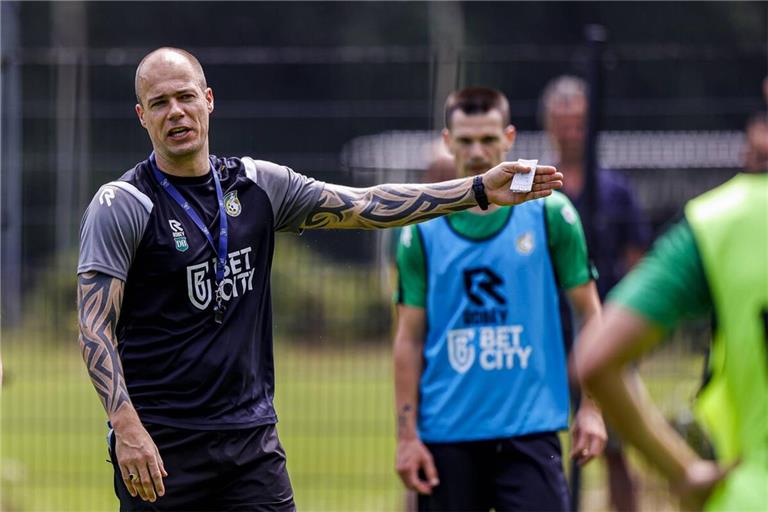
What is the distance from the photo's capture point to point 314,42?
25250mm

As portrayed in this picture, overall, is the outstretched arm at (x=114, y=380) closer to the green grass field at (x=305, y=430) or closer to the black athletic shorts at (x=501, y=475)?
the black athletic shorts at (x=501, y=475)

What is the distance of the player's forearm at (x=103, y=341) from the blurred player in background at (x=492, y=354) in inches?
61.4

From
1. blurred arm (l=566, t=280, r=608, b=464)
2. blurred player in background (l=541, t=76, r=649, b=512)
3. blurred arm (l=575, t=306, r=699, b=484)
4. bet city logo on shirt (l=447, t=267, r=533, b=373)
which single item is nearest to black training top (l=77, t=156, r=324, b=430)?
bet city logo on shirt (l=447, t=267, r=533, b=373)

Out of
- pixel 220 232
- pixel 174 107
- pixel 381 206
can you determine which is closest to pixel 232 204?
pixel 220 232

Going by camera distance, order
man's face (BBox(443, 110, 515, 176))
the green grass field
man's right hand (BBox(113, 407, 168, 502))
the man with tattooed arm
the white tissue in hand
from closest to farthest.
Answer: man's right hand (BBox(113, 407, 168, 502)) < the man with tattooed arm < the white tissue in hand < man's face (BBox(443, 110, 515, 176)) < the green grass field

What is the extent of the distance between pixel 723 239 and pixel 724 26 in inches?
930

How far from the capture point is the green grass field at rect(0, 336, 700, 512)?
8.93m

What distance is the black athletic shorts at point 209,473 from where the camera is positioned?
4742 millimetres

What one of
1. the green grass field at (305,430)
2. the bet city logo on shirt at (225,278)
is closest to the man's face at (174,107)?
the bet city logo on shirt at (225,278)

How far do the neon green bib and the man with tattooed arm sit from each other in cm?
200

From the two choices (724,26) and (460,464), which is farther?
(724,26)

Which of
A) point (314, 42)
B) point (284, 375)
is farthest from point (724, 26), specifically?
point (284, 375)

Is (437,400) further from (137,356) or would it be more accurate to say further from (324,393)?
(324,393)

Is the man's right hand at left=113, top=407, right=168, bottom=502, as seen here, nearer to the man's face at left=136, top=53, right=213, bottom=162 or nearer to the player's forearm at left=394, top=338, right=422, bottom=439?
the man's face at left=136, top=53, right=213, bottom=162
